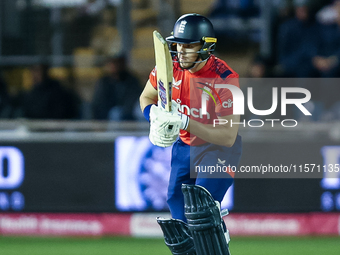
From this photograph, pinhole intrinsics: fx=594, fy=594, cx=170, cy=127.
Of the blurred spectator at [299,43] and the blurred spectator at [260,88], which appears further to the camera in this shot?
the blurred spectator at [299,43]

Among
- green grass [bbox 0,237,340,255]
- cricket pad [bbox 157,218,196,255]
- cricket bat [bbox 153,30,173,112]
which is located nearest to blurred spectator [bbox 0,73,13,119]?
green grass [bbox 0,237,340,255]

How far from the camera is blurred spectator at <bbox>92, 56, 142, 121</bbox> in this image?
7.21 metres

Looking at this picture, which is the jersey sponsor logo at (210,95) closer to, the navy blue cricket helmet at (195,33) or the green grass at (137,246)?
the navy blue cricket helmet at (195,33)

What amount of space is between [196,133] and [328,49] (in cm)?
417

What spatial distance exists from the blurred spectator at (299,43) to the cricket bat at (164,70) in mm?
3849

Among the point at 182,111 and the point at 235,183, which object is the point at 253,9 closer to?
→ the point at 235,183

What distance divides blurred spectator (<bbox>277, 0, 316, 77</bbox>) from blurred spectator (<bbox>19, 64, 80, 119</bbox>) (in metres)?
2.69

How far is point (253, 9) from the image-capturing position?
817 centimetres

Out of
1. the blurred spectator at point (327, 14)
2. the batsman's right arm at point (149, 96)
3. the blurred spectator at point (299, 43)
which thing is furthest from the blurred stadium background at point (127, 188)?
the batsman's right arm at point (149, 96)

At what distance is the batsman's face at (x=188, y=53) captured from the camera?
3.92 meters

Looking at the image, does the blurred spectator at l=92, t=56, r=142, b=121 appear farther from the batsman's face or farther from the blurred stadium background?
the batsman's face

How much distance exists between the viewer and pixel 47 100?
7.37m

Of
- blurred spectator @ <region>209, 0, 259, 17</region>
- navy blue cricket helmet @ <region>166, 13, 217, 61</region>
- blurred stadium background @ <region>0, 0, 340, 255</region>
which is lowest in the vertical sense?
blurred stadium background @ <region>0, 0, 340, 255</region>

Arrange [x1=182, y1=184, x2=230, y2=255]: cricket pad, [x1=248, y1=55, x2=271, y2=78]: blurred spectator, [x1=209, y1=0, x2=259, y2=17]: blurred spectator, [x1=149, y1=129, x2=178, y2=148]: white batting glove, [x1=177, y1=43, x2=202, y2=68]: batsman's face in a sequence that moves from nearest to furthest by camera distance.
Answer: [x1=149, y1=129, x2=178, y2=148]: white batting glove
[x1=182, y1=184, x2=230, y2=255]: cricket pad
[x1=177, y1=43, x2=202, y2=68]: batsman's face
[x1=248, y1=55, x2=271, y2=78]: blurred spectator
[x1=209, y1=0, x2=259, y2=17]: blurred spectator
